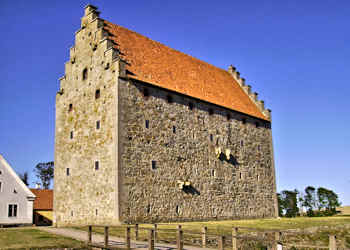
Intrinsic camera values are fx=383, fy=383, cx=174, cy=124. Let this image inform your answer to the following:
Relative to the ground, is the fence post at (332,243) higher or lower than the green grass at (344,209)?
higher

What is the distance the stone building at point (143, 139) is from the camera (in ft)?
80.6

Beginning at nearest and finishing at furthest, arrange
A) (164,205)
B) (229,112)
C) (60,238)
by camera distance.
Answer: (60,238) → (164,205) → (229,112)

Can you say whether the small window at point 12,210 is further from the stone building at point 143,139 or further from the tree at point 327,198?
the tree at point 327,198

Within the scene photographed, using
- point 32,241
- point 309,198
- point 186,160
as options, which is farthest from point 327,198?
point 32,241

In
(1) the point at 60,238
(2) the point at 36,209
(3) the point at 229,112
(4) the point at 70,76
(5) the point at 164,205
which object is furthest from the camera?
(2) the point at 36,209

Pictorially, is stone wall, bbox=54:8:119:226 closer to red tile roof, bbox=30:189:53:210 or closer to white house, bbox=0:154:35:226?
white house, bbox=0:154:35:226

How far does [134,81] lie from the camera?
25734mm

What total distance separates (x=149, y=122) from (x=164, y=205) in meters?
5.69

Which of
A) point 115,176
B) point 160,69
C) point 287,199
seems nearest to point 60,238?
point 115,176

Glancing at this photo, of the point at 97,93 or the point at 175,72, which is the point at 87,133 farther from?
the point at 175,72

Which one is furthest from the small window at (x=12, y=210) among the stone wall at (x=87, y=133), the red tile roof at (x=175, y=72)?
the red tile roof at (x=175, y=72)

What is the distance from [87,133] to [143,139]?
4.32 meters

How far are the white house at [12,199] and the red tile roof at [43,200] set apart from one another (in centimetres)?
723

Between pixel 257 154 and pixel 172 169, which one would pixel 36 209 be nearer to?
pixel 172 169
